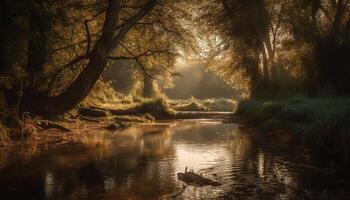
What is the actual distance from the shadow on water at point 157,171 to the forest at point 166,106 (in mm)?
41

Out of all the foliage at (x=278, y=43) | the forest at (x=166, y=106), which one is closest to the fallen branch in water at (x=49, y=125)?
the forest at (x=166, y=106)

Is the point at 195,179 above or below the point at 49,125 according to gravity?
below

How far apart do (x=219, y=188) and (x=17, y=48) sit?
1133 centimetres

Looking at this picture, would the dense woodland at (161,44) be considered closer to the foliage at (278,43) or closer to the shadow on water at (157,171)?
→ the foliage at (278,43)

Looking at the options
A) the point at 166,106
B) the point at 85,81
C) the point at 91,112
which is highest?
the point at 85,81

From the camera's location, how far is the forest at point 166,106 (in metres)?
10.6

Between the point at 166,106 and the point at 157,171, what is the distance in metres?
24.3

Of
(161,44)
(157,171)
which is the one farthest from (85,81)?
(157,171)

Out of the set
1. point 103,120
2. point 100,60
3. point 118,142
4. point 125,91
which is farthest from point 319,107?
point 125,91

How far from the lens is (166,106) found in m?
36.1

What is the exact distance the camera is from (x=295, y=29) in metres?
28.4

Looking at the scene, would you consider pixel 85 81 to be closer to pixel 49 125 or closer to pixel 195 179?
pixel 49 125

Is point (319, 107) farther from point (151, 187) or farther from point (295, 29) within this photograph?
point (295, 29)

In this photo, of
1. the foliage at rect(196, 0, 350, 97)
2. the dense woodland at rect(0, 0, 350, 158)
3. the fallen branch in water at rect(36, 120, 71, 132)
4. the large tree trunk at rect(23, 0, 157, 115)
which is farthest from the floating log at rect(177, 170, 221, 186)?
the foliage at rect(196, 0, 350, 97)
